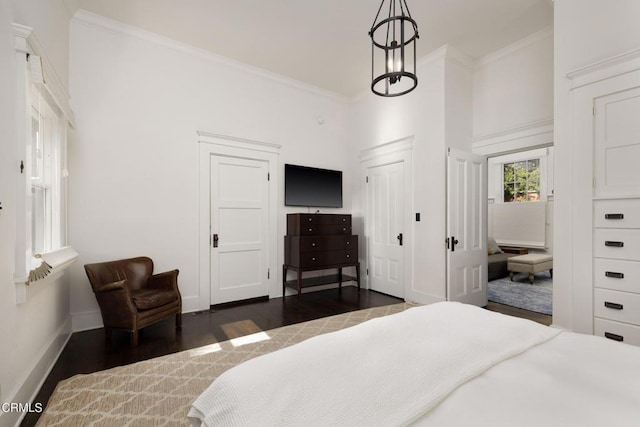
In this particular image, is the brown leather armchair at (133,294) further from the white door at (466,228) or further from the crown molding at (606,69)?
the crown molding at (606,69)

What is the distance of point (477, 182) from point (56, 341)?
4956mm

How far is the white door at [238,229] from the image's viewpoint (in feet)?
13.3

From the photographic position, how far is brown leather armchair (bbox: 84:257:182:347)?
276 centimetres

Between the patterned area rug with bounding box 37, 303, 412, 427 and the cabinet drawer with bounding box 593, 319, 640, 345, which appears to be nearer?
the patterned area rug with bounding box 37, 303, 412, 427

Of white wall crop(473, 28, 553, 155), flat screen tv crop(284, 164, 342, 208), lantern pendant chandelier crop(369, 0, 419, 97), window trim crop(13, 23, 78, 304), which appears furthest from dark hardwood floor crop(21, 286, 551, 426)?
lantern pendant chandelier crop(369, 0, 419, 97)

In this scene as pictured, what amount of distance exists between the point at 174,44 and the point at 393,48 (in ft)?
10.4

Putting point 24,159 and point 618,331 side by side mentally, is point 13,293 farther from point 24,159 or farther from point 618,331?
point 618,331

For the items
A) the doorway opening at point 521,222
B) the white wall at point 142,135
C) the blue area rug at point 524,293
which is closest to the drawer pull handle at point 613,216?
the blue area rug at point 524,293

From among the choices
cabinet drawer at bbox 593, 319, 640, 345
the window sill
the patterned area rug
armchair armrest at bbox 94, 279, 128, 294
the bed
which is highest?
the window sill

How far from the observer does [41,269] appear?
6.52ft

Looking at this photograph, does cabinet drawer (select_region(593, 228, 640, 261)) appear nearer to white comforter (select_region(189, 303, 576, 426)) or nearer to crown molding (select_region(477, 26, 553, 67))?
white comforter (select_region(189, 303, 576, 426))

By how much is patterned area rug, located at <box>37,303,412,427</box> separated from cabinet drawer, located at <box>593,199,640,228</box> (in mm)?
2859

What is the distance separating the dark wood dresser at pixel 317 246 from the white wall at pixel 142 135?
4.27 ft

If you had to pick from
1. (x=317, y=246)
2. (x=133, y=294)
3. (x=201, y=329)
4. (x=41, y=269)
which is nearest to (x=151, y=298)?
(x=133, y=294)
